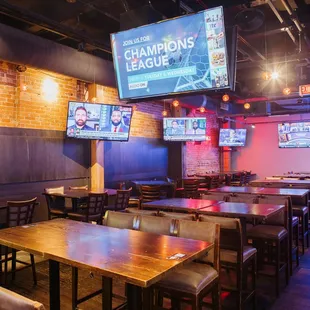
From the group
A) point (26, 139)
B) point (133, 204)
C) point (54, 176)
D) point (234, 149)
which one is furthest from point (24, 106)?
point (234, 149)

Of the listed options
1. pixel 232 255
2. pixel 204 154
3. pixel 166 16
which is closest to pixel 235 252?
pixel 232 255

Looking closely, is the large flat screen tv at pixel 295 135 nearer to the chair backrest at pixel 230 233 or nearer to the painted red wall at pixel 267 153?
the painted red wall at pixel 267 153

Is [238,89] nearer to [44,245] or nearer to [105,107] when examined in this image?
[105,107]

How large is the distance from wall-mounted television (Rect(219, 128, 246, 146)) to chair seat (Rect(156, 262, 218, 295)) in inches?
396

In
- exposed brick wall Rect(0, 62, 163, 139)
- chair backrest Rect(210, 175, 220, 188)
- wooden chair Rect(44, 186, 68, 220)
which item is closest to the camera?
wooden chair Rect(44, 186, 68, 220)

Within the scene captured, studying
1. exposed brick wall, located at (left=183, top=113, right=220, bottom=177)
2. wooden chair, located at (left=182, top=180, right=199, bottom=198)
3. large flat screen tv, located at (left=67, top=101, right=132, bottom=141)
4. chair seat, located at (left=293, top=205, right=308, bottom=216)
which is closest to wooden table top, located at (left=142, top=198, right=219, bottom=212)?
chair seat, located at (left=293, top=205, right=308, bottom=216)

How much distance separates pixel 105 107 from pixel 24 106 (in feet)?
4.74

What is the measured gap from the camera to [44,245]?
2.41m

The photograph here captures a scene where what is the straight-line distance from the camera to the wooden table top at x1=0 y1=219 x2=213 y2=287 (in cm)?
185

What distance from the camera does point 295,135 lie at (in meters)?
10.8

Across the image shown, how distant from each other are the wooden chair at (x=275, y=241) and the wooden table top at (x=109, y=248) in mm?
1564

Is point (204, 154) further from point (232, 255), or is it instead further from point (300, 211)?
point (232, 255)

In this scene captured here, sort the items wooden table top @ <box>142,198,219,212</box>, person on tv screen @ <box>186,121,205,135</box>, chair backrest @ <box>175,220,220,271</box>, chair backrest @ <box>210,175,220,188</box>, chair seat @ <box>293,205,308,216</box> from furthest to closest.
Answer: person on tv screen @ <box>186,121,205,135</box>
chair backrest @ <box>210,175,220,188</box>
chair seat @ <box>293,205,308,216</box>
wooden table top @ <box>142,198,219,212</box>
chair backrest @ <box>175,220,220,271</box>

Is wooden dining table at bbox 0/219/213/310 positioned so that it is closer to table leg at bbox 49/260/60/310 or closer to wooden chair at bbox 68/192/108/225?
table leg at bbox 49/260/60/310
